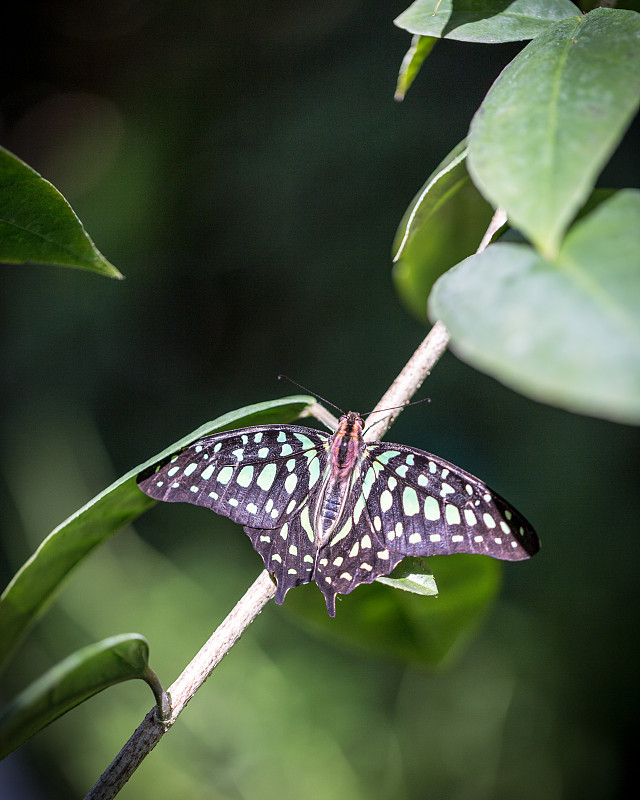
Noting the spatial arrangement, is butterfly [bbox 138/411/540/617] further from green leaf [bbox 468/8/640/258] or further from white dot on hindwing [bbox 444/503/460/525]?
green leaf [bbox 468/8/640/258]

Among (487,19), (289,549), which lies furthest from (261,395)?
(487,19)

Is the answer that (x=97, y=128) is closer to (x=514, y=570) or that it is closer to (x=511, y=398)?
(x=511, y=398)

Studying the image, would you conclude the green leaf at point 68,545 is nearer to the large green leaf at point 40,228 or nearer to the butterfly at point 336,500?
the butterfly at point 336,500

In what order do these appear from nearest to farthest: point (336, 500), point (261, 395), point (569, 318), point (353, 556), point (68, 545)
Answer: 1. point (569, 318)
2. point (68, 545)
3. point (353, 556)
4. point (336, 500)
5. point (261, 395)

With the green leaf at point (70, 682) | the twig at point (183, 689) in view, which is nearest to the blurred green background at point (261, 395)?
the twig at point (183, 689)

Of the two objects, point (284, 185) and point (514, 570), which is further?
point (284, 185)

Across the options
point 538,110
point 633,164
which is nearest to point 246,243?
point 633,164

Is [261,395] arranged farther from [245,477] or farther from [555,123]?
[555,123]
